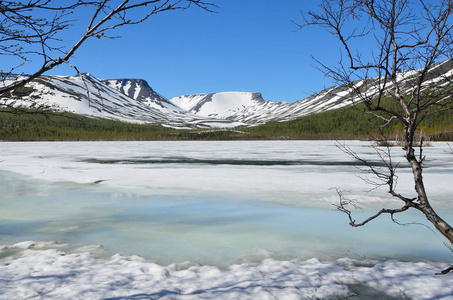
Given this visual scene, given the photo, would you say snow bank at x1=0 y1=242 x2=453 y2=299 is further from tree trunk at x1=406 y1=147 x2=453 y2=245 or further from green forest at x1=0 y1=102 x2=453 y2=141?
green forest at x1=0 y1=102 x2=453 y2=141

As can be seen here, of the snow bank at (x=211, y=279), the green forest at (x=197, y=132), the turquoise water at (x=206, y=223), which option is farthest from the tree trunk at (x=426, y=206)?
the green forest at (x=197, y=132)

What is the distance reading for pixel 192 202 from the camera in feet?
37.4

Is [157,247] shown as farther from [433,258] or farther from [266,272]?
[433,258]

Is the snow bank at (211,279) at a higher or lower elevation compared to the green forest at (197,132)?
lower

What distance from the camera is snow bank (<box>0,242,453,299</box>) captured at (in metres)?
4.74

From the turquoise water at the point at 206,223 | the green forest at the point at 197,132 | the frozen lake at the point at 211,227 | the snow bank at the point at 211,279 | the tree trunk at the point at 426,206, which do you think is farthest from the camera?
the green forest at the point at 197,132

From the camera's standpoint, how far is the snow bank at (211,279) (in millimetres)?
4742

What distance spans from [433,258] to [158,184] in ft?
37.2

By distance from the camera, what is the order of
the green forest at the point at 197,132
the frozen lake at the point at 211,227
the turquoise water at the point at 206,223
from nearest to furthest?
the frozen lake at the point at 211,227 → the turquoise water at the point at 206,223 → the green forest at the point at 197,132

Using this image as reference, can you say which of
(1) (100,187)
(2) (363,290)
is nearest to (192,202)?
(1) (100,187)

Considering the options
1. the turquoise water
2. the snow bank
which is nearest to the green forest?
the turquoise water

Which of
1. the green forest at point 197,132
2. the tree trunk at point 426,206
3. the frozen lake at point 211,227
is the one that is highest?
the green forest at point 197,132

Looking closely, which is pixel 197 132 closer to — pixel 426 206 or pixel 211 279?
pixel 211 279

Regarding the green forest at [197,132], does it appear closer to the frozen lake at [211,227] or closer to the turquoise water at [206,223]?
the frozen lake at [211,227]
